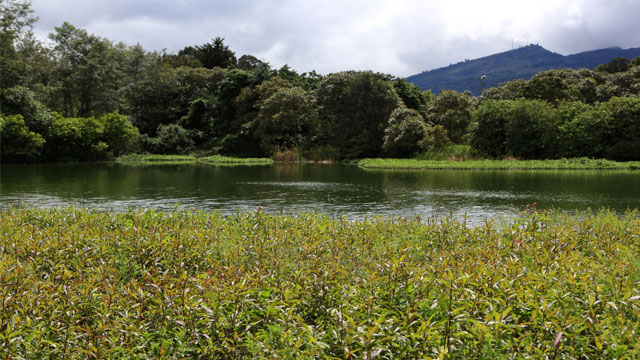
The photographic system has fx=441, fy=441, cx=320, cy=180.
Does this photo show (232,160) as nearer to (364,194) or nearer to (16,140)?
(16,140)

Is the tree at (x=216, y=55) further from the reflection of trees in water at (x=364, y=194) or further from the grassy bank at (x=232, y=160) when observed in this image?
the reflection of trees in water at (x=364, y=194)

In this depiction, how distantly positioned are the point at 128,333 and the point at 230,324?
805mm

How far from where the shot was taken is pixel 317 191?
2533 cm

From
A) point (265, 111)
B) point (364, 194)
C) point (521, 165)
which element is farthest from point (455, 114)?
point (364, 194)

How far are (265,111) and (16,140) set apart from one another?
99.8 ft

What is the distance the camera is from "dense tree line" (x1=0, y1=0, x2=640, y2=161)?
48.2 meters

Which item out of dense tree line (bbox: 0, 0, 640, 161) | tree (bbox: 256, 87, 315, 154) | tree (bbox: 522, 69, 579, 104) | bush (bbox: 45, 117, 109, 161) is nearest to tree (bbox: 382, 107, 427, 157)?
dense tree line (bbox: 0, 0, 640, 161)

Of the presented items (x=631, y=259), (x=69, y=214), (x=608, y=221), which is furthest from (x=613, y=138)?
(x=69, y=214)

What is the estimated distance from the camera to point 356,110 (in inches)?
2419

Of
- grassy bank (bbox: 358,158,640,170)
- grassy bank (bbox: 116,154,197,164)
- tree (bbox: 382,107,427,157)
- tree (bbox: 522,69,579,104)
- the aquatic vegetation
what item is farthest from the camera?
the aquatic vegetation

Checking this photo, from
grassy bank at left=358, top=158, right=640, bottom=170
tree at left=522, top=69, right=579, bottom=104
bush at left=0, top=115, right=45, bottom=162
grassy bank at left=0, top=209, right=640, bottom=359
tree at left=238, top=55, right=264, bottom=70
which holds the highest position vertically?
tree at left=238, top=55, right=264, bottom=70

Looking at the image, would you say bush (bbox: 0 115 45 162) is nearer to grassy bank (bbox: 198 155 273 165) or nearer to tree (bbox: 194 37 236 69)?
grassy bank (bbox: 198 155 273 165)

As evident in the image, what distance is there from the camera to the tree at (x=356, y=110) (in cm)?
6012

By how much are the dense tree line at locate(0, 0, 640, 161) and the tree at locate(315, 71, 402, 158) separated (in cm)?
15
